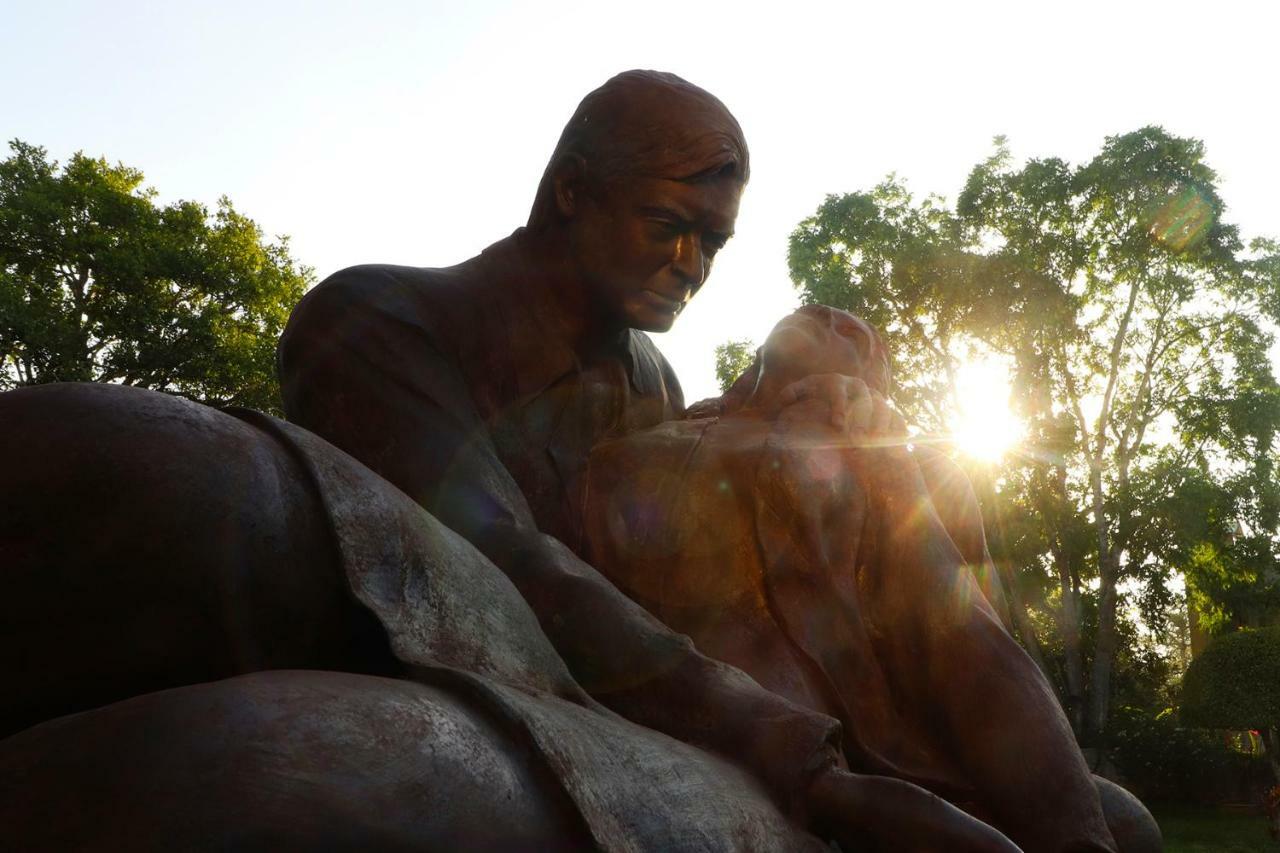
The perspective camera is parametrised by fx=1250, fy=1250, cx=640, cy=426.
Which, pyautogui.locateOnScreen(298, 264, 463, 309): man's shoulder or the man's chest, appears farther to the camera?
the man's chest

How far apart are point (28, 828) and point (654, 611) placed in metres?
1.87

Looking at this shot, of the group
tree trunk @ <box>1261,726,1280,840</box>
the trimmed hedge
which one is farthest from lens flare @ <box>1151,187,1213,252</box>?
tree trunk @ <box>1261,726,1280,840</box>

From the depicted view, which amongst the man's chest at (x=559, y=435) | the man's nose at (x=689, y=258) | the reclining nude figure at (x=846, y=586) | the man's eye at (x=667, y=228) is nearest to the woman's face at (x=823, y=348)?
the reclining nude figure at (x=846, y=586)

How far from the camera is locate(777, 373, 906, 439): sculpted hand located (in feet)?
9.94

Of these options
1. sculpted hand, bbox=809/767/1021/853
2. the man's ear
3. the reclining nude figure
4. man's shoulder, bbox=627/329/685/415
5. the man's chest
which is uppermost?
the man's ear

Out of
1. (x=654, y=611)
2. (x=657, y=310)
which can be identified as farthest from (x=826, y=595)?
(x=657, y=310)

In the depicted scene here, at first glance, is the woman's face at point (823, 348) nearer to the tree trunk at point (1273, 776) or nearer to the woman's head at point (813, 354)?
the woman's head at point (813, 354)

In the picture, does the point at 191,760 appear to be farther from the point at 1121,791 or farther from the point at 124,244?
the point at 124,244

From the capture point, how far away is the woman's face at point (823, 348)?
3332mm

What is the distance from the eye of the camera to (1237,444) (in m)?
21.3

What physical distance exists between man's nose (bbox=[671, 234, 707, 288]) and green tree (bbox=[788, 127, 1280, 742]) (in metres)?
18.9

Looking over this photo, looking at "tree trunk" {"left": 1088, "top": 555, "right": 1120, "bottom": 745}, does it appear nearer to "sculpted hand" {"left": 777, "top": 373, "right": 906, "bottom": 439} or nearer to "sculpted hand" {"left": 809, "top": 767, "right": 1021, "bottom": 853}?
"sculpted hand" {"left": 777, "top": 373, "right": 906, "bottom": 439}

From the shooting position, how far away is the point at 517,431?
2.90 meters

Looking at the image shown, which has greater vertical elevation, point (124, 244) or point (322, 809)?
point (124, 244)
